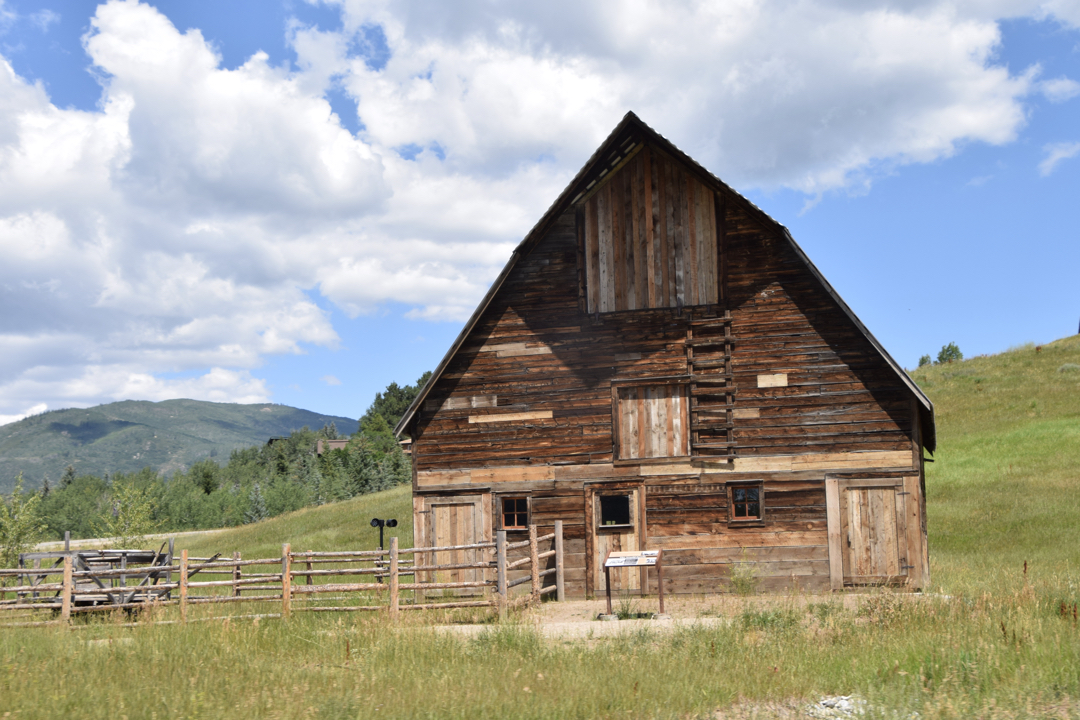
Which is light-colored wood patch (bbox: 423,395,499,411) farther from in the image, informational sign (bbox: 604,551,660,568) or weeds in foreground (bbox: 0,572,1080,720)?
weeds in foreground (bbox: 0,572,1080,720)

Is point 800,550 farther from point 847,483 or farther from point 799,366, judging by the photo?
point 799,366

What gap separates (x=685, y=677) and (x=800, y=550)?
10.4 meters

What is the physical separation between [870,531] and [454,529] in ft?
31.1

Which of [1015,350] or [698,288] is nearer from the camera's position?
[698,288]

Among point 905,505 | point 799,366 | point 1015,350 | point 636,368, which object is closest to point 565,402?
point 636,368

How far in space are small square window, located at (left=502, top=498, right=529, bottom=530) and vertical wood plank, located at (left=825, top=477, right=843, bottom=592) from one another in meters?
6.83

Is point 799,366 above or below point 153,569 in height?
above

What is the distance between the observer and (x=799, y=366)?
18.6 meters

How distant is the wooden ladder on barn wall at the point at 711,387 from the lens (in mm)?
18859

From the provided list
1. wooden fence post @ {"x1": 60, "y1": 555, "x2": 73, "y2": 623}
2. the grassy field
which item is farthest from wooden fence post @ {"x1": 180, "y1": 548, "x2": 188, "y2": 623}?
wooden fence post @ {"x1": 60, "y1": 555, "x2": 73, "y2": 623}

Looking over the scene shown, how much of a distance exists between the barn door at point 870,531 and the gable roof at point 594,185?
2132mm

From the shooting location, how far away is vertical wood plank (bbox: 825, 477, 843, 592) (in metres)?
18.1

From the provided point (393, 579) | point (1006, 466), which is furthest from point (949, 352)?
point (393, 579)

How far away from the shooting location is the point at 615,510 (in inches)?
781
